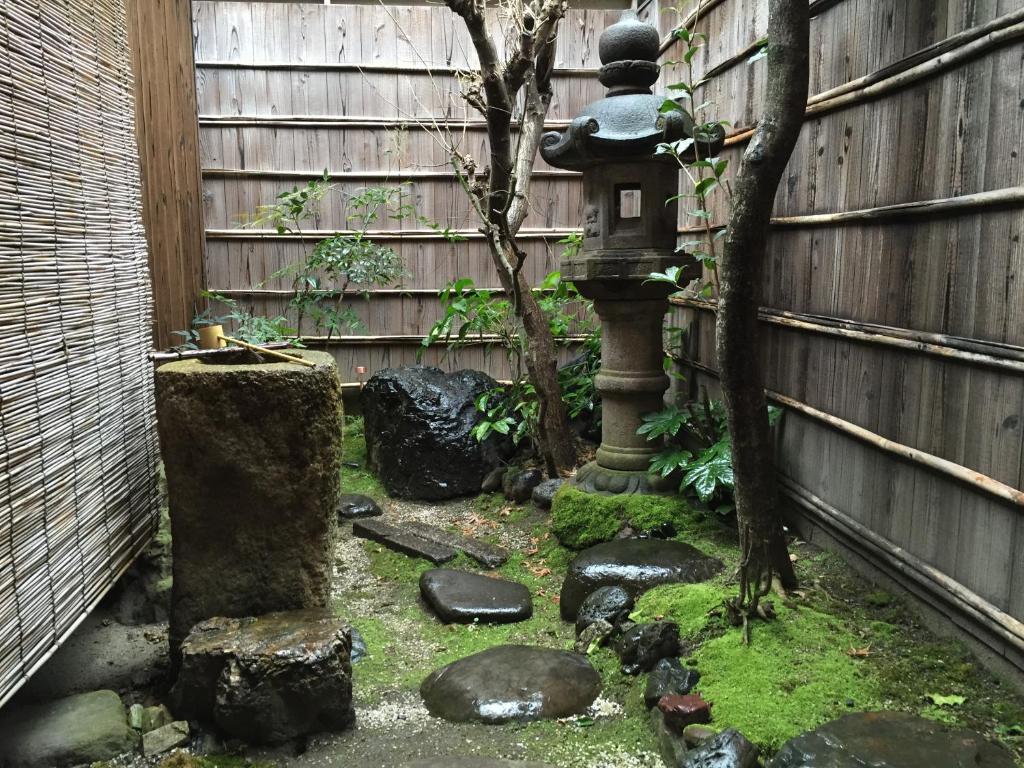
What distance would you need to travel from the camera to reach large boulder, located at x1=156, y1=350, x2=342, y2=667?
8.58 feet

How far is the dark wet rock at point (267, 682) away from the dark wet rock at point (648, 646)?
1007 mm

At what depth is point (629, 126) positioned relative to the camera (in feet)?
13.2

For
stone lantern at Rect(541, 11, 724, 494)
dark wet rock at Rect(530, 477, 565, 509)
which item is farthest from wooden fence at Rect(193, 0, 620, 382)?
stone lantern at Rect(541, 11, 724, 494)

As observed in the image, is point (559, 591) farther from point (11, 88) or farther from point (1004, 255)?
point (11, 88)

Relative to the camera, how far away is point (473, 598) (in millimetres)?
3668

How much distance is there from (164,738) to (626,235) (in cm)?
313

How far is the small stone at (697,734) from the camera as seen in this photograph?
225cm

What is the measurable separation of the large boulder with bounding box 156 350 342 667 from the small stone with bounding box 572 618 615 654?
1.04m

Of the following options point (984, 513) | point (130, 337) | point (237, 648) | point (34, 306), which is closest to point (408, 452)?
point (130, 337)

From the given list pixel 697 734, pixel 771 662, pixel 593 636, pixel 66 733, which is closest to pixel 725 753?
pixel 697 734

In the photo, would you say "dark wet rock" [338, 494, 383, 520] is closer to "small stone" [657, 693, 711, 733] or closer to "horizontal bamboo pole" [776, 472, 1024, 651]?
"horizontal bamboo pole" [776, 472, 1024, 651]

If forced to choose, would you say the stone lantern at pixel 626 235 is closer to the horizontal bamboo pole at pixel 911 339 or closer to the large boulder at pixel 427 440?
the horizontal bamboo pole at pixel 911 339

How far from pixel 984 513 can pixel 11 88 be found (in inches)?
124

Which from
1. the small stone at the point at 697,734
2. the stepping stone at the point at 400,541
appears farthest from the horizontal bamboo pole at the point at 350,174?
the small stone at the point at 697,734
